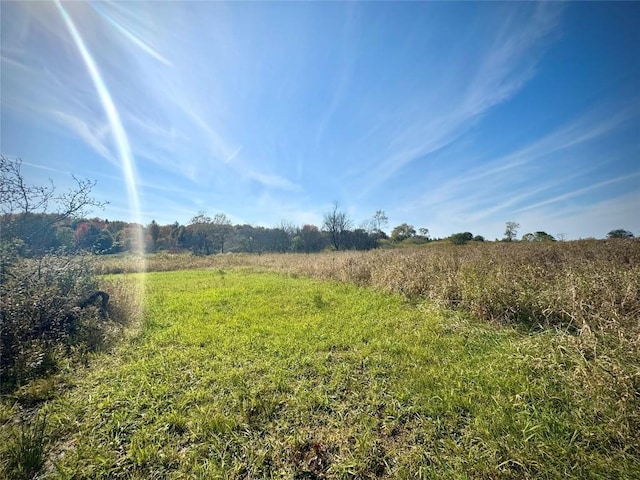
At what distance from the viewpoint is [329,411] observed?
2943 mm

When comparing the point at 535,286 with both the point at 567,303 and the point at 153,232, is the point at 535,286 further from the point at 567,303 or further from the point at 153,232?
the point at 153,232

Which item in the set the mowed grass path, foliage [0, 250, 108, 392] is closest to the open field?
the mowed grass path

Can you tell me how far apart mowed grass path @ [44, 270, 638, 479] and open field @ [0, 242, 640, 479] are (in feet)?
0.05

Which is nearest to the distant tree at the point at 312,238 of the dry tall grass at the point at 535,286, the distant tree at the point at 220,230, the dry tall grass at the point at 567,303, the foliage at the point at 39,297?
the distant tree at the point at 220,230

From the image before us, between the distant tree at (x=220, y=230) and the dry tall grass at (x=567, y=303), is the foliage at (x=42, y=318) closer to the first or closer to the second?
the dry tall grass at (x=567, y=303)

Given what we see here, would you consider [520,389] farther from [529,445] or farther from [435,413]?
[435,413]

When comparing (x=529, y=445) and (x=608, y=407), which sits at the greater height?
(x=608, y=407)

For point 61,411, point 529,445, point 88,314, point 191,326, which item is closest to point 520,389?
point 529,445

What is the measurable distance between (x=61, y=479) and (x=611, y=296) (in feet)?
24.9

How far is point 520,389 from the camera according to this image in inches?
121

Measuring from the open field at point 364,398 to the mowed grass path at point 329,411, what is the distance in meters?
0.02

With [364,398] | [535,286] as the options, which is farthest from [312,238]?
[364,398]

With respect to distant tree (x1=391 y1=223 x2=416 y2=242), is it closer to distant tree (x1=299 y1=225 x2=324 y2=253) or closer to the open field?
distant tree (x1=299 y1=225 x2=324 y2=253)

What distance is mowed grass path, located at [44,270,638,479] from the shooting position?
7.18 ft
